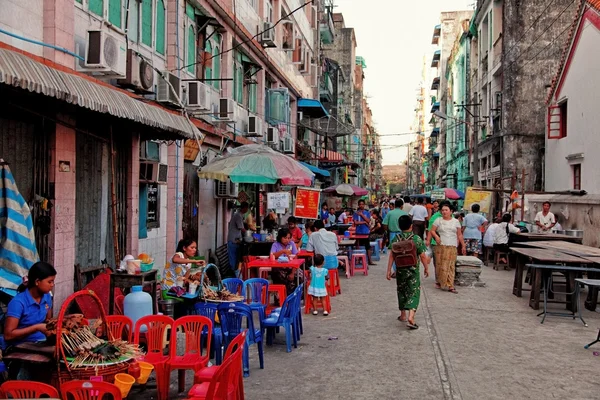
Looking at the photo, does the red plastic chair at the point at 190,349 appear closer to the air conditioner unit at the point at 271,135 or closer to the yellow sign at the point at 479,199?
the air conditioner unit at the point at 271,135

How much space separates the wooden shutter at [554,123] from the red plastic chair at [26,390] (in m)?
21.4

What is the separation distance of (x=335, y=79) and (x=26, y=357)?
1666 inches

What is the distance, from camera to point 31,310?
4742mm

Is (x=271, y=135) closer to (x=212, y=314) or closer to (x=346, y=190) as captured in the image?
(x=346, y=190)

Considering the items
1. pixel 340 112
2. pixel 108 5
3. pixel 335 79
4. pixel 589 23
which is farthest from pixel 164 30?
pixel 340 112

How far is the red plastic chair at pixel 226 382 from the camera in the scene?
3773 millimetres

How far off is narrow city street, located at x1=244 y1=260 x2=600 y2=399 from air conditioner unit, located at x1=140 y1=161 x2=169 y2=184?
4.03 m

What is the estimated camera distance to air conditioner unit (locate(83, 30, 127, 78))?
24.8 ft

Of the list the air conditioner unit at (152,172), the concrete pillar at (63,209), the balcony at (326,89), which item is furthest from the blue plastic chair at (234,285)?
the balcony at (326,89)

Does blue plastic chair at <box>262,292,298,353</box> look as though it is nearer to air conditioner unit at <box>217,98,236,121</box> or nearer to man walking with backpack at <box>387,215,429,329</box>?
man walking with backpack at <box>387,215,429,329</box>

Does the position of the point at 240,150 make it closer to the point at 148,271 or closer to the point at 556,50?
the point at 148,271

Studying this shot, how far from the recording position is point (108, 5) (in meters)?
9.05

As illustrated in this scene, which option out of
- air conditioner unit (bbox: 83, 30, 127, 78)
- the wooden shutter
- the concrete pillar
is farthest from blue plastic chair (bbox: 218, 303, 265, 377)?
the wooden shutter

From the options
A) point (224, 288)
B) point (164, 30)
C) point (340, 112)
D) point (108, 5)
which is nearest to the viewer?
point (224, 288)
